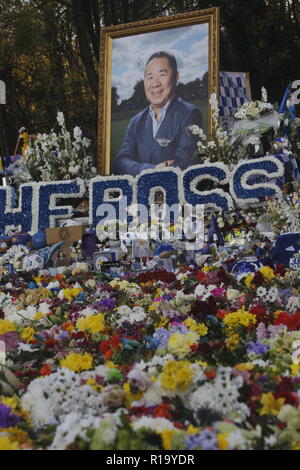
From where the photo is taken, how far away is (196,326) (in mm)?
3416

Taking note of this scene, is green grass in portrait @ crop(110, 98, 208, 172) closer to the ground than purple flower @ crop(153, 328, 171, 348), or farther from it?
farther from it

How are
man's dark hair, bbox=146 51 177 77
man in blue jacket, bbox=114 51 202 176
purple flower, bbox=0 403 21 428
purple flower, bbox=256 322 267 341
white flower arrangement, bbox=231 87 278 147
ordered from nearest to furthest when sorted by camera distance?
purple flower, bbox=0 403 21 428
purple flower, bbox=256 322 267 341
white flower arrangement, bbox=231 87 278 147
man in blue jacket, bbox=114 51 202 176
man's dark hair, bbox=146 51 177 77

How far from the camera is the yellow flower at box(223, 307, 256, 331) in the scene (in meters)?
3.39

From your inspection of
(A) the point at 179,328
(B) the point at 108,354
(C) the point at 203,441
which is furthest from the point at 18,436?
(A) the point at 179,328

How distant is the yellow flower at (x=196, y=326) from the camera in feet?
10.9

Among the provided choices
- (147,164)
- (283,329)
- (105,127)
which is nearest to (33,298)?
(283,329)

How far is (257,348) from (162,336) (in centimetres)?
55

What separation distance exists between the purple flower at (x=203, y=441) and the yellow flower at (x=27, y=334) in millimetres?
1770

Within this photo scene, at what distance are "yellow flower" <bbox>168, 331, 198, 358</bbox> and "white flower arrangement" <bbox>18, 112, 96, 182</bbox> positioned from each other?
24.4 feet

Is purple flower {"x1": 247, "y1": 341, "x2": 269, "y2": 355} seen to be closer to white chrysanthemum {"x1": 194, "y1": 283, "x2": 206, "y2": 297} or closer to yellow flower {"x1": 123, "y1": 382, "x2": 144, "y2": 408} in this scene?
yellow flower {"x1": 123, "y1": 382, "x2": 144, "y2": 408}

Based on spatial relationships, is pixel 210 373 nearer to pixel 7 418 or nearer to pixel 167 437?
pixel 167 437

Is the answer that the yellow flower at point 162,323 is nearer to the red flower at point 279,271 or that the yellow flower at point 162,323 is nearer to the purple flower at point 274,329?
the purple flower at point 274,329

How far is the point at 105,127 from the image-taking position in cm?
1211

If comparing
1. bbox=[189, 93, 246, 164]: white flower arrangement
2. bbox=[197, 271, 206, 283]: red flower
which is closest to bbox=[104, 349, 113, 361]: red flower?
bbox=[197, 271, 206, 283]: red flower
